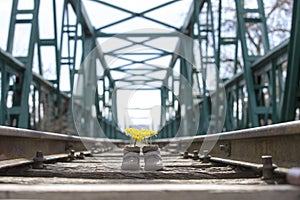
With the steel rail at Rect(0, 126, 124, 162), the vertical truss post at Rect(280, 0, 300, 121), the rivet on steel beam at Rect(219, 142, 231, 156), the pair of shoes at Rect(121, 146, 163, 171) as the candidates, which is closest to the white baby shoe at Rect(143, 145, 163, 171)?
the pair of shoes at Rect(121, 146, 163, 171)

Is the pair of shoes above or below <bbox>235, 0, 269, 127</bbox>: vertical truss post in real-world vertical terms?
below

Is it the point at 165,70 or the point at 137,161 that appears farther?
the point at 165,70

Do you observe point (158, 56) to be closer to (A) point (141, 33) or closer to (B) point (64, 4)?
(A) point (141, 33)

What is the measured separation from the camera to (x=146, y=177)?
291 cm

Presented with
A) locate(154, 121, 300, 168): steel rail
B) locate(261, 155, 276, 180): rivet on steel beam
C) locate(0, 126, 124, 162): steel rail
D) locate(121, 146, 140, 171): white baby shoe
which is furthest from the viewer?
locate(121, 146, 140, 171): white baby shoe

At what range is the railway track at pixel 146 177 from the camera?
1563 millimetres

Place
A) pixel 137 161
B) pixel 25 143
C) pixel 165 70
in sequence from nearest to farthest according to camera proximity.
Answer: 1. pixel 137 161
2. pixel 25 143
3. pixel 165 70

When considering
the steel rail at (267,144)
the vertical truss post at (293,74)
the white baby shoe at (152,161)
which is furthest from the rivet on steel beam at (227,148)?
the vertical truss post at (293,74)

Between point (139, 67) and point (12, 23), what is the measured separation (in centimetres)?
2115

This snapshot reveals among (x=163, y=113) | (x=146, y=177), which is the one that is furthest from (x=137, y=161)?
(x=163, y=113)

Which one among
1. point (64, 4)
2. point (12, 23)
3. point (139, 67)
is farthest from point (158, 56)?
point (12, 23)

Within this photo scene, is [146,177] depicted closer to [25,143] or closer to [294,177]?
[294,177]

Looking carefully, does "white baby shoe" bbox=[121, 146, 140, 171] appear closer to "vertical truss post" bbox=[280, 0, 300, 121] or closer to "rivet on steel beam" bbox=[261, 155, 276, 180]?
"rivet on steel beam" bbox=[261, 155, 276, 180]

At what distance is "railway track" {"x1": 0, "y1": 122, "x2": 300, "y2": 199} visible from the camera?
5.13 feet
